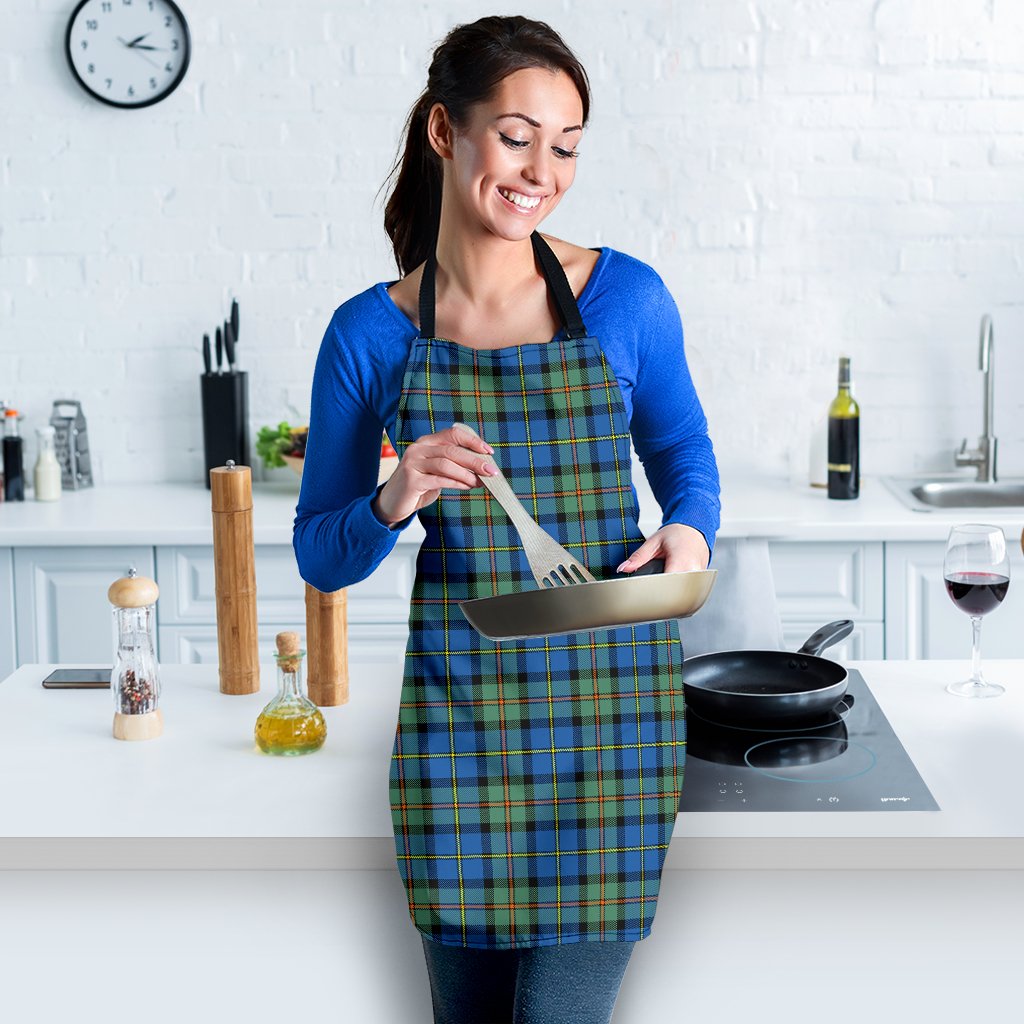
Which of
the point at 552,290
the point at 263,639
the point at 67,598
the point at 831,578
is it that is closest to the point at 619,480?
the point at 552,290

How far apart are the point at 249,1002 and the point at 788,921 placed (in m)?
0.57

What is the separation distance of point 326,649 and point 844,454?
71.2 inches

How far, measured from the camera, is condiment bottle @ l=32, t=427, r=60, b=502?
3.30 m

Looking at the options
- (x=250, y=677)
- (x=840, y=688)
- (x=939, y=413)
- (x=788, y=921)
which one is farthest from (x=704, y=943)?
(x=939, y=413)

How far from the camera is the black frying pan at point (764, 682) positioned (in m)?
1.50

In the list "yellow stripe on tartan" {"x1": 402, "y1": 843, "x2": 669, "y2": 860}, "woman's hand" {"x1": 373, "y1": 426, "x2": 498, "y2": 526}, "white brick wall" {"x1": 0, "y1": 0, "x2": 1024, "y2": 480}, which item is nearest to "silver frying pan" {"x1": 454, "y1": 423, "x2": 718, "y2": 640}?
"woman's hand" {"x1": 373, "y1": 426, "x2": 498, "y2": 526}

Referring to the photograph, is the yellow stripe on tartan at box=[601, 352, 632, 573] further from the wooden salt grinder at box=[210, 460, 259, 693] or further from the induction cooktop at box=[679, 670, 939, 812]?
the wooden salt grinder at box=[210, 460, 259, 693]

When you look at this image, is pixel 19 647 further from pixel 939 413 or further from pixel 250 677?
pixel 939 413

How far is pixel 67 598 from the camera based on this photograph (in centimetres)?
303

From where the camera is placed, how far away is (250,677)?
1772 millimetres

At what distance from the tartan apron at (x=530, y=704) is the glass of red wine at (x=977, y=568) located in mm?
440

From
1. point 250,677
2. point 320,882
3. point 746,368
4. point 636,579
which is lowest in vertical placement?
point 320,882

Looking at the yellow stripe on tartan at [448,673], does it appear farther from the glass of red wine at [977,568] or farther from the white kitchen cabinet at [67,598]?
the white kitchen cabinet at [67,598]

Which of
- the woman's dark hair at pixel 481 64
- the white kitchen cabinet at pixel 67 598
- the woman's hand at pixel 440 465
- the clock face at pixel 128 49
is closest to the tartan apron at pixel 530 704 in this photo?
the woman's hand at pixel 440 465
